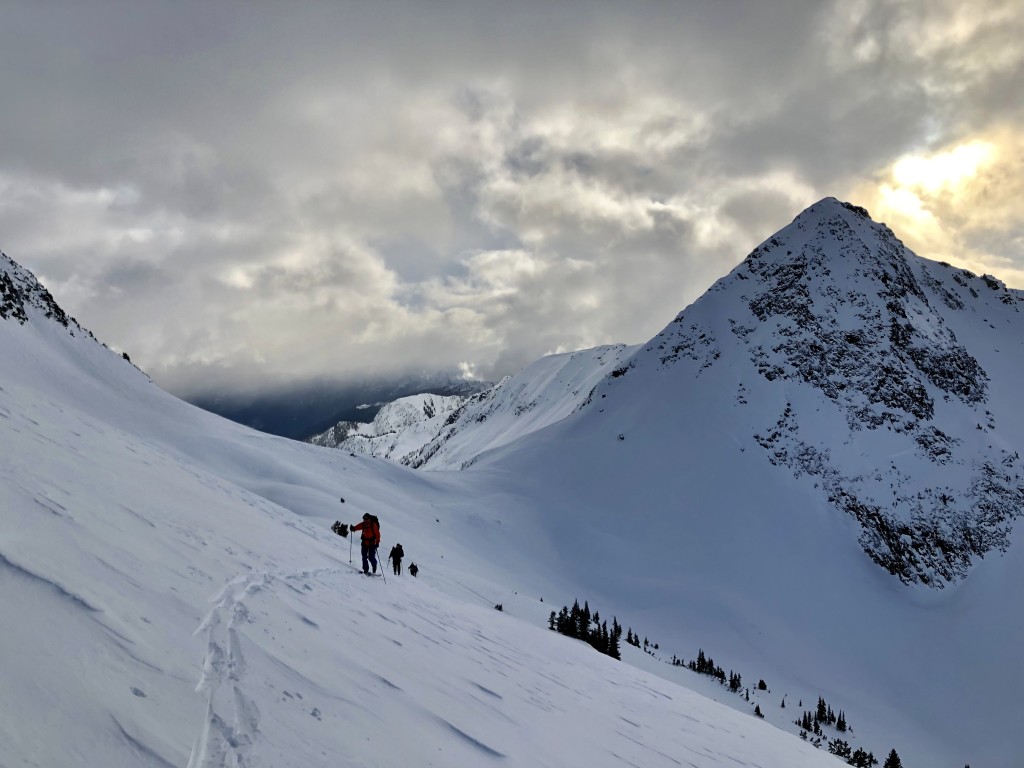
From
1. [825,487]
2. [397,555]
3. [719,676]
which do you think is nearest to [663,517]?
[825,487]

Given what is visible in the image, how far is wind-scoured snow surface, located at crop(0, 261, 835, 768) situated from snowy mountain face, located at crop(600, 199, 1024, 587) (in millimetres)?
58582

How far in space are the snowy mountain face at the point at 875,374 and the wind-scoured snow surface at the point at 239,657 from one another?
58.6 m

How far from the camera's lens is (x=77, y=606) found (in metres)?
4.43

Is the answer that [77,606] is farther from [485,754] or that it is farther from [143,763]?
[485,754]

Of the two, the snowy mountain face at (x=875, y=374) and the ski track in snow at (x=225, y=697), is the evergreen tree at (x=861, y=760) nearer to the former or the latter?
the snowy mountain face at (x=875, y=374)

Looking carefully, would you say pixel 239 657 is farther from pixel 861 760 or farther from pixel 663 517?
pixel 663 517

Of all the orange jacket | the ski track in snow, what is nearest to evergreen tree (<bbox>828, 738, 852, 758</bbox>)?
the orange jacket

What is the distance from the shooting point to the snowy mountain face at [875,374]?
62000 mm

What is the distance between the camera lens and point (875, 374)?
235 feet

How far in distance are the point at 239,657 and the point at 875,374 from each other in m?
82.2

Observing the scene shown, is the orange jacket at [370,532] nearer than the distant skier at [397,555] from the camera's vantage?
Yes

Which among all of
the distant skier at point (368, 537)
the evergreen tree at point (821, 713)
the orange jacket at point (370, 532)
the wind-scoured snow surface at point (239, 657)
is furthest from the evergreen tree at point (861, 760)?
the orange jacket at point (370, 532)

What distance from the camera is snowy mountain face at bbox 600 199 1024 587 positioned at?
203ft

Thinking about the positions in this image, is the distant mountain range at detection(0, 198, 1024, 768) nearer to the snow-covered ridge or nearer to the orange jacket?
the snow-covered ridge
